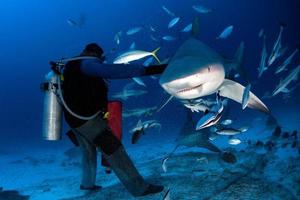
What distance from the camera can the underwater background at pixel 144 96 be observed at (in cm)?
723

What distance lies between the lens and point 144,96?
60688mm

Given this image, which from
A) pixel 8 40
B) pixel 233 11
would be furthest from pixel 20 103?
pixel 233 11

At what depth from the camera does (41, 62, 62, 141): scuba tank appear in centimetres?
542

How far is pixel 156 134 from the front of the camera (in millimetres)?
28422

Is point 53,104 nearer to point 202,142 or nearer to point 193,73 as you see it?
point 193,73

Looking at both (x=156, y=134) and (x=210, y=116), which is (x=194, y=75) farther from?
(x=156, y=134)

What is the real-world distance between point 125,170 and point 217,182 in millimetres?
1908

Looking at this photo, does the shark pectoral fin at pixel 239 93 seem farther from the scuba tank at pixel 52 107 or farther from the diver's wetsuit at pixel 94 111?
the scuba tank at pixel 52 107

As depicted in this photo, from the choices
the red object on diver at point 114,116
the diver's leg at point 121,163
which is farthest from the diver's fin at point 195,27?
the diver's leg at point 121,163

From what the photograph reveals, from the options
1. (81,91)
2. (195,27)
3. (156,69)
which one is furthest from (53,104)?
(195,27)

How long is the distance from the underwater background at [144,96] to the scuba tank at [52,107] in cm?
175

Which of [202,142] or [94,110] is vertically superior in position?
[94,110]

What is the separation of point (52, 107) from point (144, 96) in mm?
55194

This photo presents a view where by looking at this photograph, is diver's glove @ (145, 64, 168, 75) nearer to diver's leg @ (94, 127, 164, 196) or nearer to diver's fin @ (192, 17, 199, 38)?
diver's fin @ (192, 17, 199, 38)
